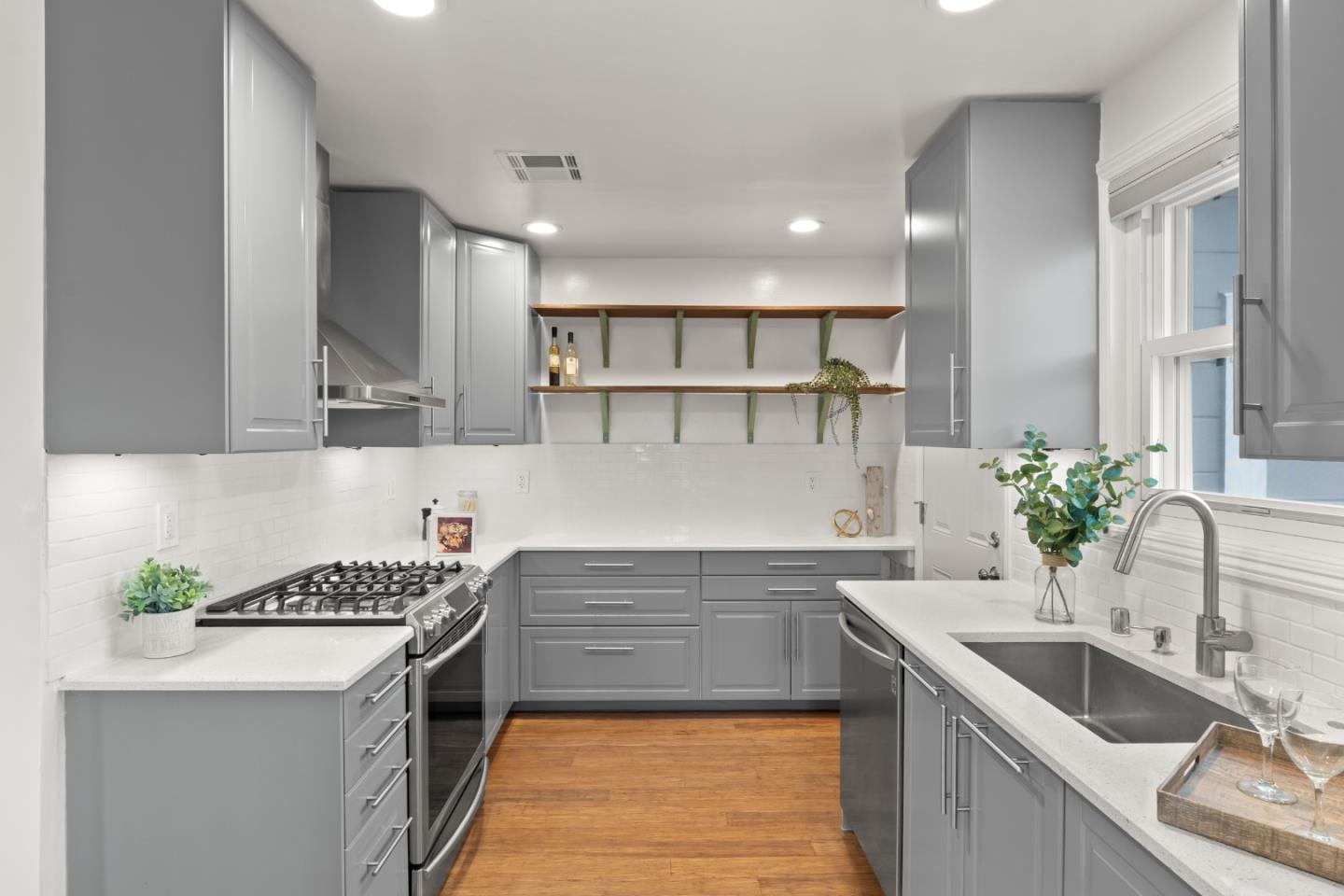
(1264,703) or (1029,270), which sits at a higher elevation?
(1029,270)

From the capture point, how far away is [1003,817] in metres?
1.50

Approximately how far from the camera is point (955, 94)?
7.39 ft

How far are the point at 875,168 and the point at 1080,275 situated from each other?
906 millimetres

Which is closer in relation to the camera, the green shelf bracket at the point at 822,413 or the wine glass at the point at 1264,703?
the wine glass at the point at 1264,703

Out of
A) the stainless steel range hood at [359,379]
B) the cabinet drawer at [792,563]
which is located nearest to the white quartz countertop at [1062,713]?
the cabinet drawer at [792,563]

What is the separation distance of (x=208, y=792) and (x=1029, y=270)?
102 inches

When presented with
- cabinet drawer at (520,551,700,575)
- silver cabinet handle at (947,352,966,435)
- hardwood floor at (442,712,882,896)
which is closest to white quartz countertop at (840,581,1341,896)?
silver cabinet handle at (947,352,966,435)

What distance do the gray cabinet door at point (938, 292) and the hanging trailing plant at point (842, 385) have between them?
118cm

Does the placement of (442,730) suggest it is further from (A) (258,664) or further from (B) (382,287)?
(B) (382,287)

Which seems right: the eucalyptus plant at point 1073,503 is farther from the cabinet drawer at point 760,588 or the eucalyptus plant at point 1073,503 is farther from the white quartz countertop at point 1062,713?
the cabinet drawer at point 760,588

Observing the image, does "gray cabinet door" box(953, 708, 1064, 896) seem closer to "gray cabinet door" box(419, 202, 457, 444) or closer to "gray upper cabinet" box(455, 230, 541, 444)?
"gray cabinet door" box(419, 202, 457, 444)

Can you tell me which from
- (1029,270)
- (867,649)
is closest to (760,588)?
(867,649)

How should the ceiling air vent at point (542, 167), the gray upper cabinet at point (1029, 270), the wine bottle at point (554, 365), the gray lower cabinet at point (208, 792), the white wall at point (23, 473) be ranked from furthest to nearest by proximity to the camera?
the wine bottle at point (554, 365) → the ceiling air vent at point (542, 167) → the gray upper cabinet at point (1029, 270) → the gray lower cabinet at point (208, 792) → the white wall at point (23, 473)

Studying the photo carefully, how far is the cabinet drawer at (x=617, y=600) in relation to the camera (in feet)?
12.6
